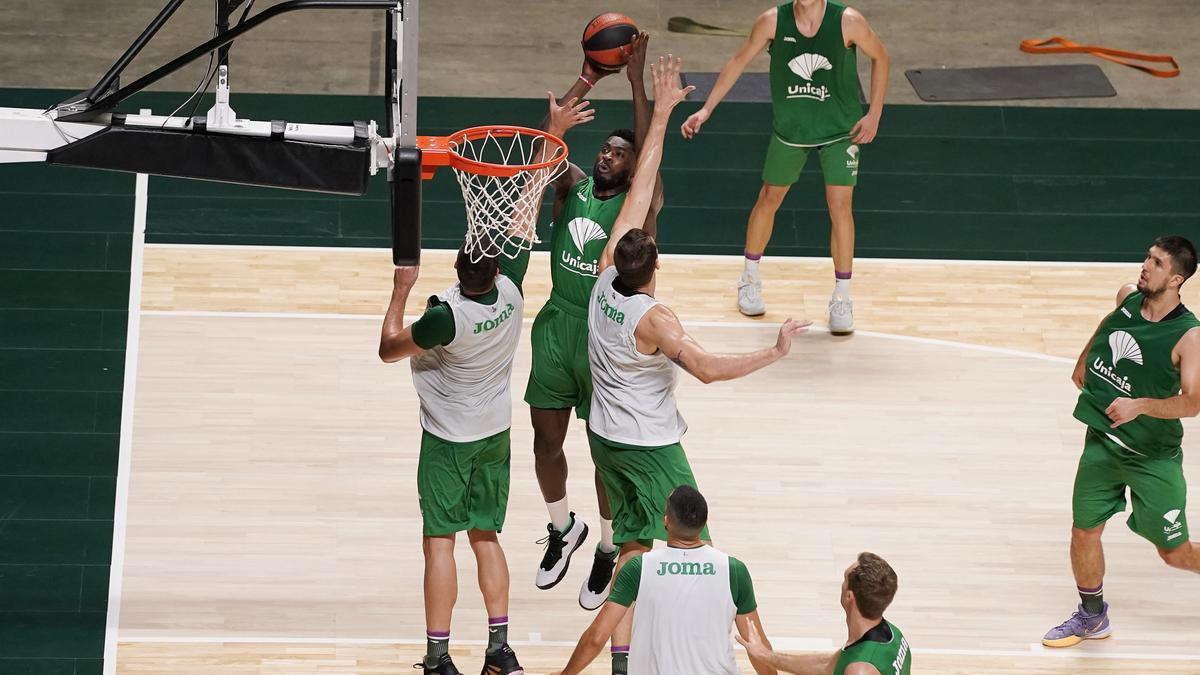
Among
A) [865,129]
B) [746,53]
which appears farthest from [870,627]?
[746,53]

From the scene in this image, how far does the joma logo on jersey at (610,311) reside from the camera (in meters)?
6.96

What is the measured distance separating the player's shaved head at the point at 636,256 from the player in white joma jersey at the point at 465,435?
50 centimetres

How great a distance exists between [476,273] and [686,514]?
1.43 metres

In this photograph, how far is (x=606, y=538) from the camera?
784 cm

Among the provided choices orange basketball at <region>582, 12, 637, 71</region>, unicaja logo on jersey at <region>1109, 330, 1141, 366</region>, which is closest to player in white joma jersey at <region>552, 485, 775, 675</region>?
unicaja logo on jersey at <region>1109, 330, 1141, 366</region>

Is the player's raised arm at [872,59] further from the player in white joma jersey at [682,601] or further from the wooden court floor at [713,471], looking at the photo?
the player in white joma jersey at [682,601]

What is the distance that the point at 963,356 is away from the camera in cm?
981

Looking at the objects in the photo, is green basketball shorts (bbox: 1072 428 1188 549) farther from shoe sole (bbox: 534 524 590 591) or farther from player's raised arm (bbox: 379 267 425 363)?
player's raised arm (bbox: 379 267 425 363)

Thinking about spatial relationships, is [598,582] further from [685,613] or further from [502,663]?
[685,613]

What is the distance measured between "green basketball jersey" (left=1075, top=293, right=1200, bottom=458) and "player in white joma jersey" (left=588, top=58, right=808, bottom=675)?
5.15ft

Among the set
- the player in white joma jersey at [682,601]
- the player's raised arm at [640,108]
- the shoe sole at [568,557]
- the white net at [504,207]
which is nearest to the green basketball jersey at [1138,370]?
the player's raised arm at [640,108]

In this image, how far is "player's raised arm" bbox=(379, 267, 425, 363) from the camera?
6.91m

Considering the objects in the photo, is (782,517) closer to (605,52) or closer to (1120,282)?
(605,52)

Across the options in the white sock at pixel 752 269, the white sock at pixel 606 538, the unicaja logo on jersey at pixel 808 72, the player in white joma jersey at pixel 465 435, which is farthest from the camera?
the white sock at pixel 752 269
